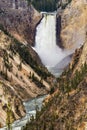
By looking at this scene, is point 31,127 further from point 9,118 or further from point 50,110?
point 9,118

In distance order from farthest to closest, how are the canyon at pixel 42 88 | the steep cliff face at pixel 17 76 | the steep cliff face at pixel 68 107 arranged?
the steep cliff face at pixel 17 76, the canyon at pixel 42 88, the steep cliff face at pixel 68 107

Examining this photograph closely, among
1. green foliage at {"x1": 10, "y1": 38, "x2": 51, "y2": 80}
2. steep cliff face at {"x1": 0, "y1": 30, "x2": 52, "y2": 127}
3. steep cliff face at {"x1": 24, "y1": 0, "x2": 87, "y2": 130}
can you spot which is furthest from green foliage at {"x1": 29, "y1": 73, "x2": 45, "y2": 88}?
steep cliff face at {"x1": 24, "y1": 0, "x2": 87, "y2": 130}

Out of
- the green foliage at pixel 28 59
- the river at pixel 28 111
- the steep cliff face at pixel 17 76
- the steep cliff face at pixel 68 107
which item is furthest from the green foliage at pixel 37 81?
the steep cliff face at pixel 68 107

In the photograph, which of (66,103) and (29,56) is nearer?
(66,103)

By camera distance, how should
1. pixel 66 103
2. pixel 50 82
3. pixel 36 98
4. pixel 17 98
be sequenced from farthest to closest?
pixel 50 82, pixel 36 98, pixel 17 98, pixel 66 103

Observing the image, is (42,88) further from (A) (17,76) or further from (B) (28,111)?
(B) (28,111)

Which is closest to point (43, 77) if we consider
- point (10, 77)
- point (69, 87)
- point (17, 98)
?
point (10, 77)

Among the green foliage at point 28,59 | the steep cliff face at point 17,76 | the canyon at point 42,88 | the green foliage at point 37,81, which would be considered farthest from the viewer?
the green foliage at point 28,59

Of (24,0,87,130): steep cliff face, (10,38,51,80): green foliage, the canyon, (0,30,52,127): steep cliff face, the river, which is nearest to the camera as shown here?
(24,0,87,130): steep cliff face

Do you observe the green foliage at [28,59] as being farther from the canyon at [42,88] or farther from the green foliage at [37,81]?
the green foliage at [37,81]

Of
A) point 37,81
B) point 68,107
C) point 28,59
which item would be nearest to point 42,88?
point 37,81

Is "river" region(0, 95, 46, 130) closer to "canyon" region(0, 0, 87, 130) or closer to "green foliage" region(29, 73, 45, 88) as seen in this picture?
"canyon" region(0, 0, 87, 130)
